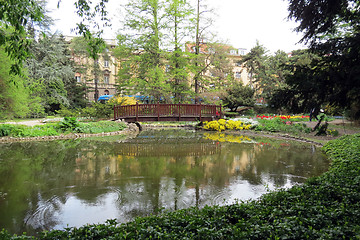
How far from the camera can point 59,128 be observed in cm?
1407

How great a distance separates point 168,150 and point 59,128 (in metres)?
7.50

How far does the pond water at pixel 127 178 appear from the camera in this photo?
4.30 metres

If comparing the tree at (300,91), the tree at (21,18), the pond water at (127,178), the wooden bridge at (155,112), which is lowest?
the pond water at (127,178)

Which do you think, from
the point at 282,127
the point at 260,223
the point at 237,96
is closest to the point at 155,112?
the point at 282,127

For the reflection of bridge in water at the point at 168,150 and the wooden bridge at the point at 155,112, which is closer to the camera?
the reflection of bridge in water at the point at 168,150

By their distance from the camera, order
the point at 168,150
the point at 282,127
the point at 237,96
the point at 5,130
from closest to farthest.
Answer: the point at 168,150
the point at 5,130
the point at 282,127
the point at 237,96

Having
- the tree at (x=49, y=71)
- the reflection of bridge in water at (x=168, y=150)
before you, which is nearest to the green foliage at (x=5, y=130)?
the reflection of bridge in water at (x=168, y=150)

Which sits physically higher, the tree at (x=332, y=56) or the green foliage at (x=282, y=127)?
the tree at (x=332, y=56)

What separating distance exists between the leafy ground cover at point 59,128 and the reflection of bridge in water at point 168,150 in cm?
441

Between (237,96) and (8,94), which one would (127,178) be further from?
(237,96)

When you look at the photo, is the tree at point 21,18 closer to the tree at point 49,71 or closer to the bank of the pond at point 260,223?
the bank of the pond at point 260,223

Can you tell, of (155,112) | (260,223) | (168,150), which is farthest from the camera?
(155,112)

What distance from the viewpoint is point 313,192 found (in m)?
4.16

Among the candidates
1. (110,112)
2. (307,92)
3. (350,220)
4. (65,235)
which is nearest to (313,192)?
(350,220)
